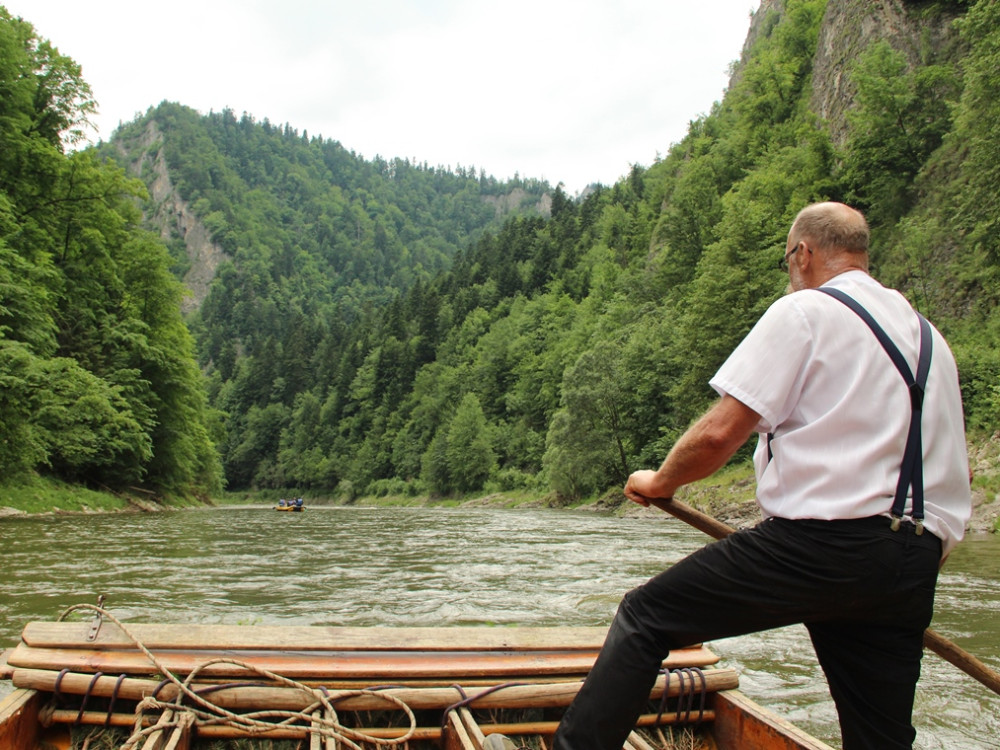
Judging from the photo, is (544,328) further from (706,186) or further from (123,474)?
(123,474)

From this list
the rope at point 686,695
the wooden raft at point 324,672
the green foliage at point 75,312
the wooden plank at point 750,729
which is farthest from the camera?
the green foliage at point 75,312

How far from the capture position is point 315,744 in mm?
3213

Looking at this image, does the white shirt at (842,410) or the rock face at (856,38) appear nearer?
the white shirt at (842,410)

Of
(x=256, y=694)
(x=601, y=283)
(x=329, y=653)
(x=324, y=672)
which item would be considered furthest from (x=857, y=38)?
(x=256, y=694)

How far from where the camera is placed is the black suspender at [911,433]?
2.33 meters

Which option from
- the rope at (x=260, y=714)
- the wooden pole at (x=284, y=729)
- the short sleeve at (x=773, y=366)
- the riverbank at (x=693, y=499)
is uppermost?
the short sleeve at (x=773, y=366)

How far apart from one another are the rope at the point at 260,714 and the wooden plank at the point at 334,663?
88mm

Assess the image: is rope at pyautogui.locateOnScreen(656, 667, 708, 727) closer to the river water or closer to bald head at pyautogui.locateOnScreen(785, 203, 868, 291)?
the river water

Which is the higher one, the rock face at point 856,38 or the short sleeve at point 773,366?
the rock face at point 856,38

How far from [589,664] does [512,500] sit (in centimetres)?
5214

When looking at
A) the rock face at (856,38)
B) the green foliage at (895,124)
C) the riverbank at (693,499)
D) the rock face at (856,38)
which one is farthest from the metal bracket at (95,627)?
the rock face at (856,38)

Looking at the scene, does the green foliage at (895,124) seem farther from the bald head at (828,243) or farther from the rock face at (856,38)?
the bald head at (828,243)

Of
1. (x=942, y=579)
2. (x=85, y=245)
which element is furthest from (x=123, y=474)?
(x=942, y=579)

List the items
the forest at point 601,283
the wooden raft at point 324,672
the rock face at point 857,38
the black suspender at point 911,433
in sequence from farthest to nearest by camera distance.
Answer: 1. the rock face at point 857,38
2. the forest at point 601,283
3. the wooden raft at point 324,672
4. the black suspender at point 911,433
